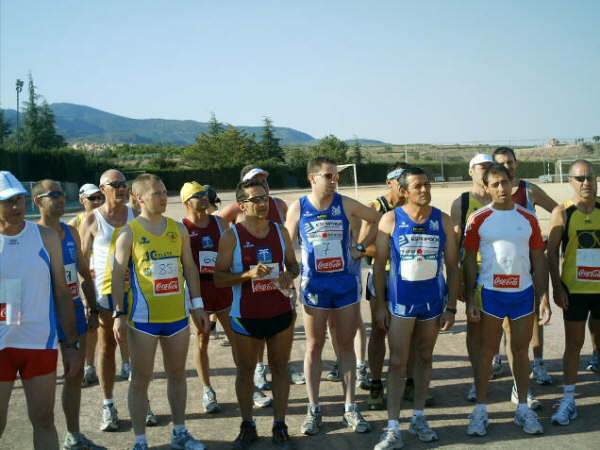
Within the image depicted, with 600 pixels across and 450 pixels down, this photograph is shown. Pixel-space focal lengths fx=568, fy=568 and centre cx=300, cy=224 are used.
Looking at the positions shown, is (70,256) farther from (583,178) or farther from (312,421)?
(583,178)

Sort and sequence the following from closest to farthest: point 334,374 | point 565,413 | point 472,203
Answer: point 565,413, point 472,203, point 334,374

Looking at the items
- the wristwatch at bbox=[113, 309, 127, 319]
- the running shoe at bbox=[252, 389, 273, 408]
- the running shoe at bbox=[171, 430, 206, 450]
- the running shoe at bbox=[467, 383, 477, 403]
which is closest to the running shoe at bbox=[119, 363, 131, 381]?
the running shoe at bbox=[252, 389, 273, 408]

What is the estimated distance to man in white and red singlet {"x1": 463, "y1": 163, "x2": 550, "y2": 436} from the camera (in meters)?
4.80

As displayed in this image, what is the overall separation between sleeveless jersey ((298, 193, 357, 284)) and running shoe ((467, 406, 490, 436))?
152cm

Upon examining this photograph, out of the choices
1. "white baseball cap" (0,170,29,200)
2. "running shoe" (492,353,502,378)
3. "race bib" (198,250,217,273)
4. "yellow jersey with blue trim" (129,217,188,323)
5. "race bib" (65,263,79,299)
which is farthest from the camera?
"running shoe" (492,353,502,378)

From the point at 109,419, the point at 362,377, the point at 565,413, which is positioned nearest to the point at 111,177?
the point at 109,419

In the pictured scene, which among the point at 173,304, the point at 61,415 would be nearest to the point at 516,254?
the point at 173,304

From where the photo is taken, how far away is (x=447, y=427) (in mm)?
4941

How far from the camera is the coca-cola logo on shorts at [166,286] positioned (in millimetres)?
4441

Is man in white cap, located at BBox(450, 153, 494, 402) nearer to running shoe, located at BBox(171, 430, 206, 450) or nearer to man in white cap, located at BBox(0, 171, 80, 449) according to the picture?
running shoe, located at BBox(171, 430, 206, 450)

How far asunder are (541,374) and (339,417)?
221 centimetres

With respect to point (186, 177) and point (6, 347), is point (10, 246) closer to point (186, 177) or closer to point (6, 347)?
point (6, 347)

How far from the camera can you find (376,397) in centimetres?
549

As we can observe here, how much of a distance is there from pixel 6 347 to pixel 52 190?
1.62 meters
